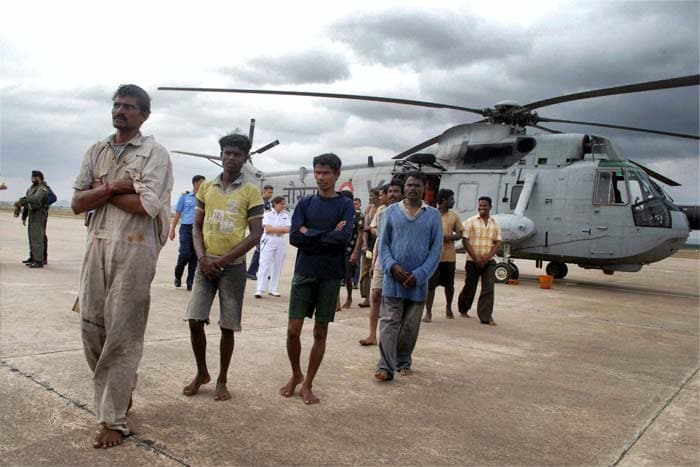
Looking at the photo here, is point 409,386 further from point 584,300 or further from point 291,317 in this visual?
point 584,300

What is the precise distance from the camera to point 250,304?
7.64 m

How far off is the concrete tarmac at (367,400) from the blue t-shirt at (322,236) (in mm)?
907

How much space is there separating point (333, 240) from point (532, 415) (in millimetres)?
1800

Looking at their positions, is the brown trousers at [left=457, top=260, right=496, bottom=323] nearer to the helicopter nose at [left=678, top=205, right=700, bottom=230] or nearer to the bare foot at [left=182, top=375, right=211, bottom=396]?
the bare foot at [left=182, top=375, right=211, bottom=396]

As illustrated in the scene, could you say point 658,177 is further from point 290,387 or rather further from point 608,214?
point 290,387

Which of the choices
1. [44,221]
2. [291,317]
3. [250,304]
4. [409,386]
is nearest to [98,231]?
[291,317]

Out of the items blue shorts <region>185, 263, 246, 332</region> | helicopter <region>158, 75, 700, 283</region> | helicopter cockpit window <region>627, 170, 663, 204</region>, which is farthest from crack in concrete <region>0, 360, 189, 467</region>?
helicopter cockpit window <region>627, 170, 663, 204</region>

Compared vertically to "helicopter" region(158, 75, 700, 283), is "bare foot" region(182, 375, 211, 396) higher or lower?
lower

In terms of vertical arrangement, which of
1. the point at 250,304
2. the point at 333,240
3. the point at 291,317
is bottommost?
the point at 250,304

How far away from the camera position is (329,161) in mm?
3939

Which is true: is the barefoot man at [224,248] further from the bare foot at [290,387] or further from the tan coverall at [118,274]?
the tan coverall at [118,274]

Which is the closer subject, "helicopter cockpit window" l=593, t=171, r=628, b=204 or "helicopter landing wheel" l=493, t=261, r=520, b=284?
"helicopter cockpit window" l=593, t=171, r=628, b=204

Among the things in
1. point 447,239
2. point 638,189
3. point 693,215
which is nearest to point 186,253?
point 447,239

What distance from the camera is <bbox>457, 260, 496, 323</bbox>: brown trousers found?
23.5 feet
